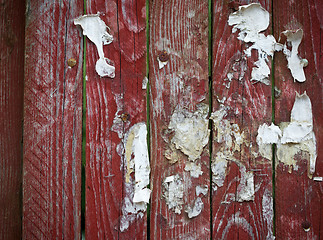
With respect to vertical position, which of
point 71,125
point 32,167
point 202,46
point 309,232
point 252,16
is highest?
point 252,16

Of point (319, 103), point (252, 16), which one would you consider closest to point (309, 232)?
point (319, 103)

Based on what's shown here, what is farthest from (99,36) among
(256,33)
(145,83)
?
(256,33)

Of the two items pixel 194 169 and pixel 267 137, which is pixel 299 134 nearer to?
pixel 267 137

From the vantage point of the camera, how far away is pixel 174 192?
36.4 inches

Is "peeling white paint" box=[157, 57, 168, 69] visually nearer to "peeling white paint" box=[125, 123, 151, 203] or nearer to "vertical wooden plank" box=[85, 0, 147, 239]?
"vertical wooden plank" box=[85, 0, 147, 239]

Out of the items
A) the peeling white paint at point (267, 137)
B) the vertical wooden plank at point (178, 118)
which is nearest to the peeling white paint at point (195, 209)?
the vertical wooden plank at point (178, 118)

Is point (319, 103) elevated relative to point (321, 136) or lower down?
elevated

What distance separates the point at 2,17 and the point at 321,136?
1165 millimetres

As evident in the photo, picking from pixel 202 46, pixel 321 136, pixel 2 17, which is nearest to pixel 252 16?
pixel 202 46

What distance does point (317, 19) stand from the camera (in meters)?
0.94

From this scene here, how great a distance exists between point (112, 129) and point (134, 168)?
16 centimetres

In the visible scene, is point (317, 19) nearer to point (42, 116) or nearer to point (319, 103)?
point (319, 103)

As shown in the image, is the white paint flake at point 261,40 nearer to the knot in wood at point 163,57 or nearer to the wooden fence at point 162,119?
the wooden fence at point 162,119

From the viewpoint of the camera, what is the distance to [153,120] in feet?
3.04
